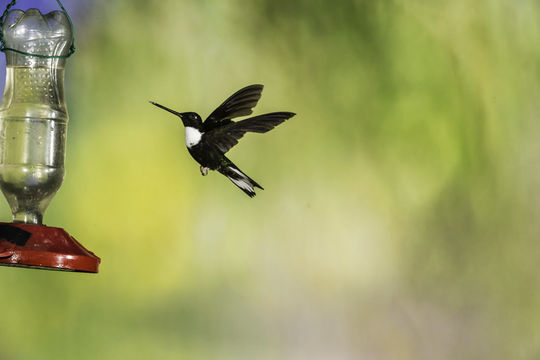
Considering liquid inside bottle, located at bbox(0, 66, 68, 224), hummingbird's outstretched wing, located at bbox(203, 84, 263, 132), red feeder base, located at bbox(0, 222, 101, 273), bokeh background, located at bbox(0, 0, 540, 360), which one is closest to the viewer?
red feeder base, located at bbox(0, 222, 101, 273)

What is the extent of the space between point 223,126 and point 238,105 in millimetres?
85

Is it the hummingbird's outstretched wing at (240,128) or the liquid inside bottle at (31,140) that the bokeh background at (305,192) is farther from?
the liquid inside bottle at (31,140)

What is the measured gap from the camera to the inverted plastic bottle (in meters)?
1.79

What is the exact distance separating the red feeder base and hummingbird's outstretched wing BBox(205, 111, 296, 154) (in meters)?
0.85

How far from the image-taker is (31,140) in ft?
5.96

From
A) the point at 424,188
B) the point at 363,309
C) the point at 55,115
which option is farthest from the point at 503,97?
the point at 55,115

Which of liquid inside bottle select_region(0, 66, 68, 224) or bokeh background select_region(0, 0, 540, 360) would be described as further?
bokeh background select_region(0, 0, 540, 360)

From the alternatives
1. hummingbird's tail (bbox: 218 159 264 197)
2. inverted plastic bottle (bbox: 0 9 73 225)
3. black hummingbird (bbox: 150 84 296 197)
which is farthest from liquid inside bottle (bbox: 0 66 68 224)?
hummingbird's tail (bbox: 218 159 264 197)

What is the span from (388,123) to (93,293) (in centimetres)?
140

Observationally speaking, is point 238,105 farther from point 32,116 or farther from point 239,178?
point 32,116

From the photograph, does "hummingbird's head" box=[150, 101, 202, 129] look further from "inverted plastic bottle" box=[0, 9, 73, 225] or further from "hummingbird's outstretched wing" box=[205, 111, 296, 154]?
"inverted plastic bottle" box=[0, 9, 73, 225]

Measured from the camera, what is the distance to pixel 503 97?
3363 millimetres

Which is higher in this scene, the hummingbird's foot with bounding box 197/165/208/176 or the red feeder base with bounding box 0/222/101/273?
the hummingbird's foot with bounding box 197/165/208/176

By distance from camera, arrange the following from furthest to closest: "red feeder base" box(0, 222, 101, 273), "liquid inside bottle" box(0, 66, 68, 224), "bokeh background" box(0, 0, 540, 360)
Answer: "bokeh background" box(0, 0, 540, 360) < "liquid inside bottle" box(0, 66, 68, 224) < "red feeder base" box(0, 222, 101, 273)
